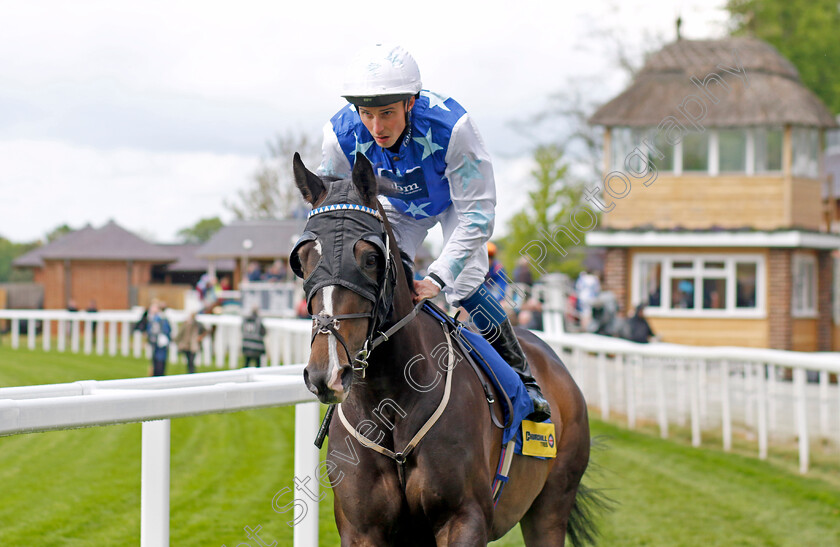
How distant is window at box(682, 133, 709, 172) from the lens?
68.0 ft

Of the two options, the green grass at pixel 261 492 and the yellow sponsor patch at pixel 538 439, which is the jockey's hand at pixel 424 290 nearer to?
the yellow sponsor patch at pixel 538 439

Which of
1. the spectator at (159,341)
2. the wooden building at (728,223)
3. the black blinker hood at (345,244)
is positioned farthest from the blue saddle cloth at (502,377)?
the wooden building at (728,223)

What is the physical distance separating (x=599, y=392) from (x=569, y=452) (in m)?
8.09

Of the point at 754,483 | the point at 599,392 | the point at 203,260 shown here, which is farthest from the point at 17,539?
the point at 203,260

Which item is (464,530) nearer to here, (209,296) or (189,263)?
(209,296)

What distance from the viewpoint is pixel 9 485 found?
664 centimetres

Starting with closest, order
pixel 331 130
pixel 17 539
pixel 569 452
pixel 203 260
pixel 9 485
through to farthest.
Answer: pixel 331 130
pixel 569 452
pixel 17 539
pixel 9 485
pixel 203 260

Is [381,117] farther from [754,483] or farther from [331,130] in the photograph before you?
Result: [754,483]

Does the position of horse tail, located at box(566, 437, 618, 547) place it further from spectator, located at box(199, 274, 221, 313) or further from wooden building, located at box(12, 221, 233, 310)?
wooden building, located at box(12, 221, 233, 310)

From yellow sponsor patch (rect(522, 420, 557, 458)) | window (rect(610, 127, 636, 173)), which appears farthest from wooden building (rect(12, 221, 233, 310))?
yellow sponsor patch (rect(522, 420, 557, 458))

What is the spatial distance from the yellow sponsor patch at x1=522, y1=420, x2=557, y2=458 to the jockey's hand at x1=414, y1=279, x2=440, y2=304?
737mm

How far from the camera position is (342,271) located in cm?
238

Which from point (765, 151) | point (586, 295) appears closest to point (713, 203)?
point (765, 151)

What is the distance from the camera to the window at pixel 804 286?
20406mm
